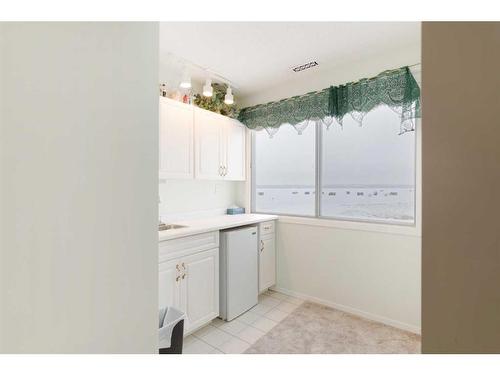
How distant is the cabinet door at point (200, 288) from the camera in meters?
1.94

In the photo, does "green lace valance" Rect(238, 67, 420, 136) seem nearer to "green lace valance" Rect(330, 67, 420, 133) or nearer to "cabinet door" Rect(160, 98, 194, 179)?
"green lace valance" Rect(330, 67, 420, 133)

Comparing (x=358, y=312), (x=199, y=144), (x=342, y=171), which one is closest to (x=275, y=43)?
(x=199, y=144)

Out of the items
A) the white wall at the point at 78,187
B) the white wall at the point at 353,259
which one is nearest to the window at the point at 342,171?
the white wall at the point at 353,259

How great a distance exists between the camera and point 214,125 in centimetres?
263

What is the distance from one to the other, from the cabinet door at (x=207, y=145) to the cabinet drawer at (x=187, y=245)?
2.10 ft

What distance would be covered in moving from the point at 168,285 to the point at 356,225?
180 cm

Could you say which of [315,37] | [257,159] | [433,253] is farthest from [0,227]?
[257,159]

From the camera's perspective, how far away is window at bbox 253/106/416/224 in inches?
88.6

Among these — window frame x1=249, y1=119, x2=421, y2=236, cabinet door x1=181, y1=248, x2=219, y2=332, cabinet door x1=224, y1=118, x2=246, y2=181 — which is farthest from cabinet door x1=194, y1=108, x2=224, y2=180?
cabinet door x1=181, y1=248, x2=219, y2=332

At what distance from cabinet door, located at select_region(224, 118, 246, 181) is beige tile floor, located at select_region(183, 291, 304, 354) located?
1466 millimetres

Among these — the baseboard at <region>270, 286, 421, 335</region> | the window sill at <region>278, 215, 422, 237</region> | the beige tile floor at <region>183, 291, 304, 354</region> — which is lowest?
the beige tile floor at <region>183, 291, 304, 354</region>

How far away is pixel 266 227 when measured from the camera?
2811 millimetres

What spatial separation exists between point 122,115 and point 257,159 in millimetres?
2561

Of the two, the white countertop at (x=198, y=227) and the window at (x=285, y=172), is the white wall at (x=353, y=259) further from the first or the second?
the white countertop at (x=198, y=227)
